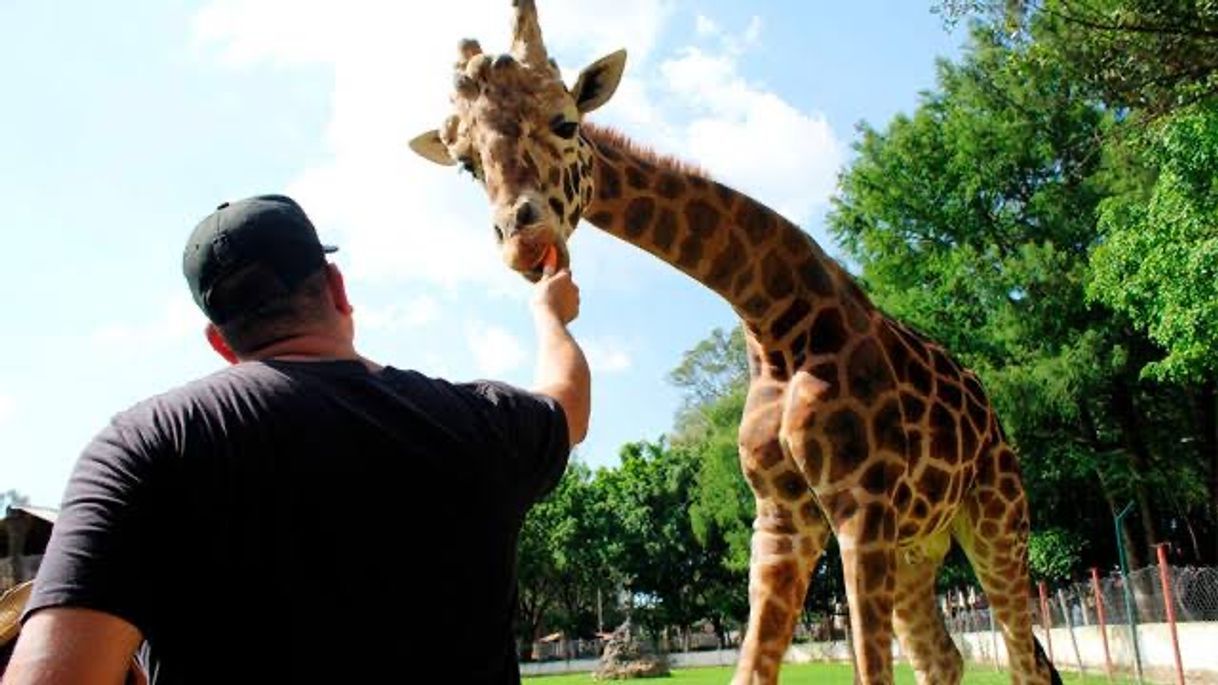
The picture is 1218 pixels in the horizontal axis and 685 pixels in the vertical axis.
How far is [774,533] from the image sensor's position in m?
5.27

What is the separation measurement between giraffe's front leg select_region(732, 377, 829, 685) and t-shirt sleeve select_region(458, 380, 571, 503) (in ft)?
9.95

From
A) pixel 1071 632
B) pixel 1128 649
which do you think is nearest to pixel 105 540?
pixel 1128 649

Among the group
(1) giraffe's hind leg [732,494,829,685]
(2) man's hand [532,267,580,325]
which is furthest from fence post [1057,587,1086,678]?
(2) man's hand [532,267,580,325]

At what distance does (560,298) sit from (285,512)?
3.27 ft

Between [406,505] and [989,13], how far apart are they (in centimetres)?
1713

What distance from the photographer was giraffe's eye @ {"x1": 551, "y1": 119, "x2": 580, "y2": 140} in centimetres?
→ 464

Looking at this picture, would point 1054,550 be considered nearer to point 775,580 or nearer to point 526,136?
point 775,580

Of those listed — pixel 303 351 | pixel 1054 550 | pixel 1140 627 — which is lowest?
pixel 303 351

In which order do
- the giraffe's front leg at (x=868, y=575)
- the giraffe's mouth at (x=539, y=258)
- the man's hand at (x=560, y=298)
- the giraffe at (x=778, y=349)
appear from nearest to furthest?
the man's hand at (x=560, y=298)
the giraffe's mouth at (x=539, y=258)
the giraffe at (x=778, y=349)
the giraffe's front leg at (x=868, y=575)

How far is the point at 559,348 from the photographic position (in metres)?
2.44

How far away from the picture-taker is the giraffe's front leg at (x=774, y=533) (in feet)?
16.6

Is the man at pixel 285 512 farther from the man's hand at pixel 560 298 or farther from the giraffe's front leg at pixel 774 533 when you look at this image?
the giraffe's front leg at pixel 774 533

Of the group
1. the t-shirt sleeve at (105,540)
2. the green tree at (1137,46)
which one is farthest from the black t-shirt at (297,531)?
the green tree at (1137,46)

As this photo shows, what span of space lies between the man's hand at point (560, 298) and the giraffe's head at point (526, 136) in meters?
1.33
